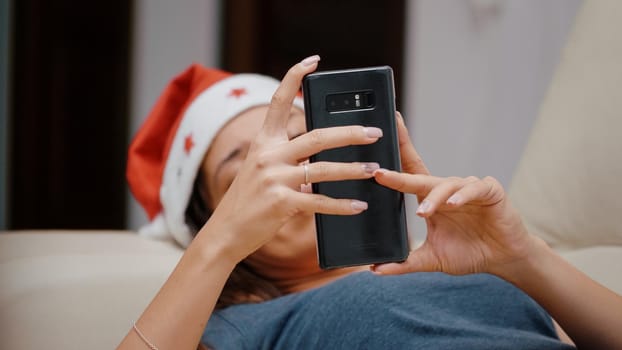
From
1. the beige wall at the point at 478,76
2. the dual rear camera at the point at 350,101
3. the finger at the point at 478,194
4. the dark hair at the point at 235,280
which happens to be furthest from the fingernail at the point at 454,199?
the beige wall at the point at 478,76

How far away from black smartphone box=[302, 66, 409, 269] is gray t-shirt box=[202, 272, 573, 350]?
150mm

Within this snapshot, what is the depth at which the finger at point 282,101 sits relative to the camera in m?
0.66

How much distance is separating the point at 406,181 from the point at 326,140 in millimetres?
92

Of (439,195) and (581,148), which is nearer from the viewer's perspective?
(439,195)

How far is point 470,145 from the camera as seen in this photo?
2.09 m

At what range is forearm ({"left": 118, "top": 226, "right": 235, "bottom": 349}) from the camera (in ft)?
2.21

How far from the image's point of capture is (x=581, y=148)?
99cm

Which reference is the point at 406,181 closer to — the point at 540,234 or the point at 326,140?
the point at 326,140

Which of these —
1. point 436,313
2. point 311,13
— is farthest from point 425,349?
point 311,13

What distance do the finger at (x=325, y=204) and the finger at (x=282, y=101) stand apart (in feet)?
0.24

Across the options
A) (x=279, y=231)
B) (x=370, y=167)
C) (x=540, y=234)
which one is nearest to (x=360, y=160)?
(x=370, y=167)

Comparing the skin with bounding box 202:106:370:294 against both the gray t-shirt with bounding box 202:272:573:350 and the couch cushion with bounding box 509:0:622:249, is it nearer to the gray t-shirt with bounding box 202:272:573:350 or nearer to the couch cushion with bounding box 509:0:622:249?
the gray t-shirt with bounding box 202:272:573:350

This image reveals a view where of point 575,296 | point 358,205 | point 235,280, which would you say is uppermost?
point 358,205

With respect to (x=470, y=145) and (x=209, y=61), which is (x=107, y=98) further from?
(x=470, y=145)
